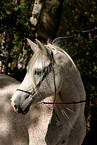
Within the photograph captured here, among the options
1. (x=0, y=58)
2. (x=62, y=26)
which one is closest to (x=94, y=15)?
(x=62, y=26)

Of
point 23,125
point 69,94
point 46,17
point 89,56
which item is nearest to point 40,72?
point 69,94

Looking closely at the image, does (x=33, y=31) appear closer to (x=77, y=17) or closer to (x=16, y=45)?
(x=16, y=45)

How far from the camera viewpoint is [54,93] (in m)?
1.20

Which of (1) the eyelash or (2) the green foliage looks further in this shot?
(2) the green foliage

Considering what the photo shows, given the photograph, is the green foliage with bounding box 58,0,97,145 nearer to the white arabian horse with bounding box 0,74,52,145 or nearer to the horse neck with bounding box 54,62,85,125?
the white arabian horse with bounding box 0,74,52,145

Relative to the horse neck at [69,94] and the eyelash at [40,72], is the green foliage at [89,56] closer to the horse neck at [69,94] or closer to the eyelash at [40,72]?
the horse neck at [69,94]

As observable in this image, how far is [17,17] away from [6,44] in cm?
44

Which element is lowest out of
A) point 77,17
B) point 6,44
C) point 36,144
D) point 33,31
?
point 36,144

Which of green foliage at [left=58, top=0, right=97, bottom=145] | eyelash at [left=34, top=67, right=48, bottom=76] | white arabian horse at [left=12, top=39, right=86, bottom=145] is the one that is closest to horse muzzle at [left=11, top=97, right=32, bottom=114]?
white arabian horse at [left=12, top=39, right=86, bottom=145]

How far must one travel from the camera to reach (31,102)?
1177 mm

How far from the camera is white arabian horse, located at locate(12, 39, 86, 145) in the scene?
3.76 ft

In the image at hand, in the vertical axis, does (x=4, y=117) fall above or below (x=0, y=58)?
below

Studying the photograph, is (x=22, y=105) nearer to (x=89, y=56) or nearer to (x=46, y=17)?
(x=46, y=17)

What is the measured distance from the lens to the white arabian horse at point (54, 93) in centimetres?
115
